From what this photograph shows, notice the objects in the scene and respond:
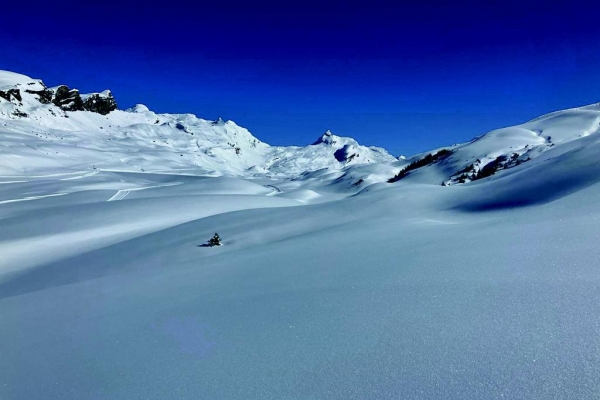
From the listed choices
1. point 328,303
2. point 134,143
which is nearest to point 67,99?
point 134,143

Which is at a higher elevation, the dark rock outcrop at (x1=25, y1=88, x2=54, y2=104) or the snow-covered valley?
the dark rock outcrop at (x1=25, y1=88, x2=54, y2=104)

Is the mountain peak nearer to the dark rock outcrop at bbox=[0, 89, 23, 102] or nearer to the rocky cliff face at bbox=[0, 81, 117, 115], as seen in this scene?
the rocky cliff face at bbox=[0, 81, 117, 115]

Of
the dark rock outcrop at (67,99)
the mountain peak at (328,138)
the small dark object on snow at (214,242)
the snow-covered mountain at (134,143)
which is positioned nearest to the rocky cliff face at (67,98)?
the dark rock outcrop at (67,99)

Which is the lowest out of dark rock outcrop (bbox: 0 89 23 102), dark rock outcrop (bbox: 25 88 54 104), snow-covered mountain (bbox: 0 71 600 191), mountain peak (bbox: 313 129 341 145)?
snow-covered mountain (bbox: 0 71 600 191)

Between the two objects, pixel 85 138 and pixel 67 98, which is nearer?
pixel 85 138

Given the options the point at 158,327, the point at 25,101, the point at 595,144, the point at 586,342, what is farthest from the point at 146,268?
the point at 25,101

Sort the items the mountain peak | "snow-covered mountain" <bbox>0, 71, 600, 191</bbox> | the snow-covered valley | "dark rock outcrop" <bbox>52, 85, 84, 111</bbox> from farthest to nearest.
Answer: the mountain peak → "dark rock outcrop" <bbox>52, 85, 84, 111</bbox> → "snow-covered mountain" <bbox>0, 71, 600, 191</bbox> → the snow-covered valley

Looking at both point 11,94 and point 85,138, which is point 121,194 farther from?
point 11,94

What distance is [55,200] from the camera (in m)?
10.1

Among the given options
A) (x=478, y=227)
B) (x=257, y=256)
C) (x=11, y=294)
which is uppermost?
(x=478, y=227)

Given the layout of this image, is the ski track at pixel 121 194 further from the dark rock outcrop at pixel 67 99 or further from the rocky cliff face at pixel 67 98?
the dark rock outcrop at pixel 67 99

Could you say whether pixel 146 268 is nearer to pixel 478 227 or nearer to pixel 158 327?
pixel 158 327

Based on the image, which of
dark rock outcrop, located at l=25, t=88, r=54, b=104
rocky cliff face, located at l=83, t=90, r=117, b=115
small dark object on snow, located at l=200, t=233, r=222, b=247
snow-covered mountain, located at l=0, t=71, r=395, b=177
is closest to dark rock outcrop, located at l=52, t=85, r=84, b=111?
snow-covered mountain, located at l=0, t=71, r=395, b=177

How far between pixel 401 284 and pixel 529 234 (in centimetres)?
144
